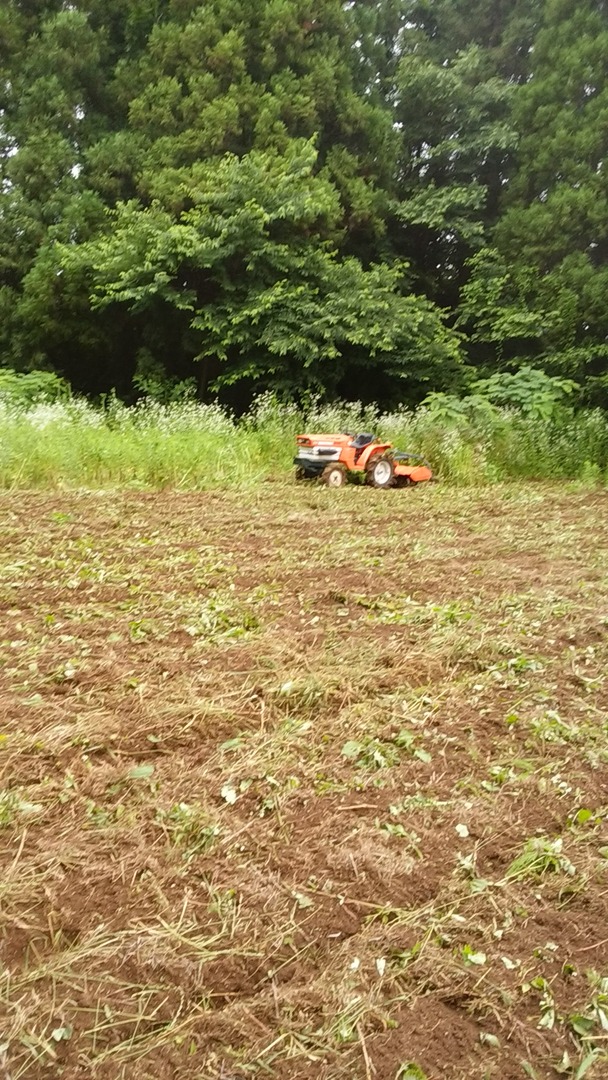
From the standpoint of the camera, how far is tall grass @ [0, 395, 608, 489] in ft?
16.7

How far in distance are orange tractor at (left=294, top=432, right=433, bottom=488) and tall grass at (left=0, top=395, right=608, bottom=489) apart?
341 mm

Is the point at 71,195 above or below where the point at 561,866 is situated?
above

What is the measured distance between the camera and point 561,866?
1238 millimetres

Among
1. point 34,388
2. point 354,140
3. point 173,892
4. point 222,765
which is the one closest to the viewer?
point 173,892

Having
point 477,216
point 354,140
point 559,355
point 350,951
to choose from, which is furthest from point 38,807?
point 477,216

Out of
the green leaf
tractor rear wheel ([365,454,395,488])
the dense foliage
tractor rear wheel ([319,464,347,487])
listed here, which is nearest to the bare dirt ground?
the green leaf

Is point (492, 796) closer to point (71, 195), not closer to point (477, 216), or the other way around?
point (71, 195)

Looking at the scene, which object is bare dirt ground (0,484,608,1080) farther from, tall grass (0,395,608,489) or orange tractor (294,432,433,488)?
orange tractor (294,432,433,488)

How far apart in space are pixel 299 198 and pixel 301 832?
924cm

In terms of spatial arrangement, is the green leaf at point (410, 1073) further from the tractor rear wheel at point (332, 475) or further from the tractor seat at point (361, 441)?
the tractor seat at point (361, 441)

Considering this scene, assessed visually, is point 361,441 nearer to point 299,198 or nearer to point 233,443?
point 233,443

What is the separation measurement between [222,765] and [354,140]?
12538 mm

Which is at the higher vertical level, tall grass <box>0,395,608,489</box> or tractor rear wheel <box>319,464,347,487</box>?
tall grass <box>0,395,608,489</box>

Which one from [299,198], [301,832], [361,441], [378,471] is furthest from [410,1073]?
[299,198]
